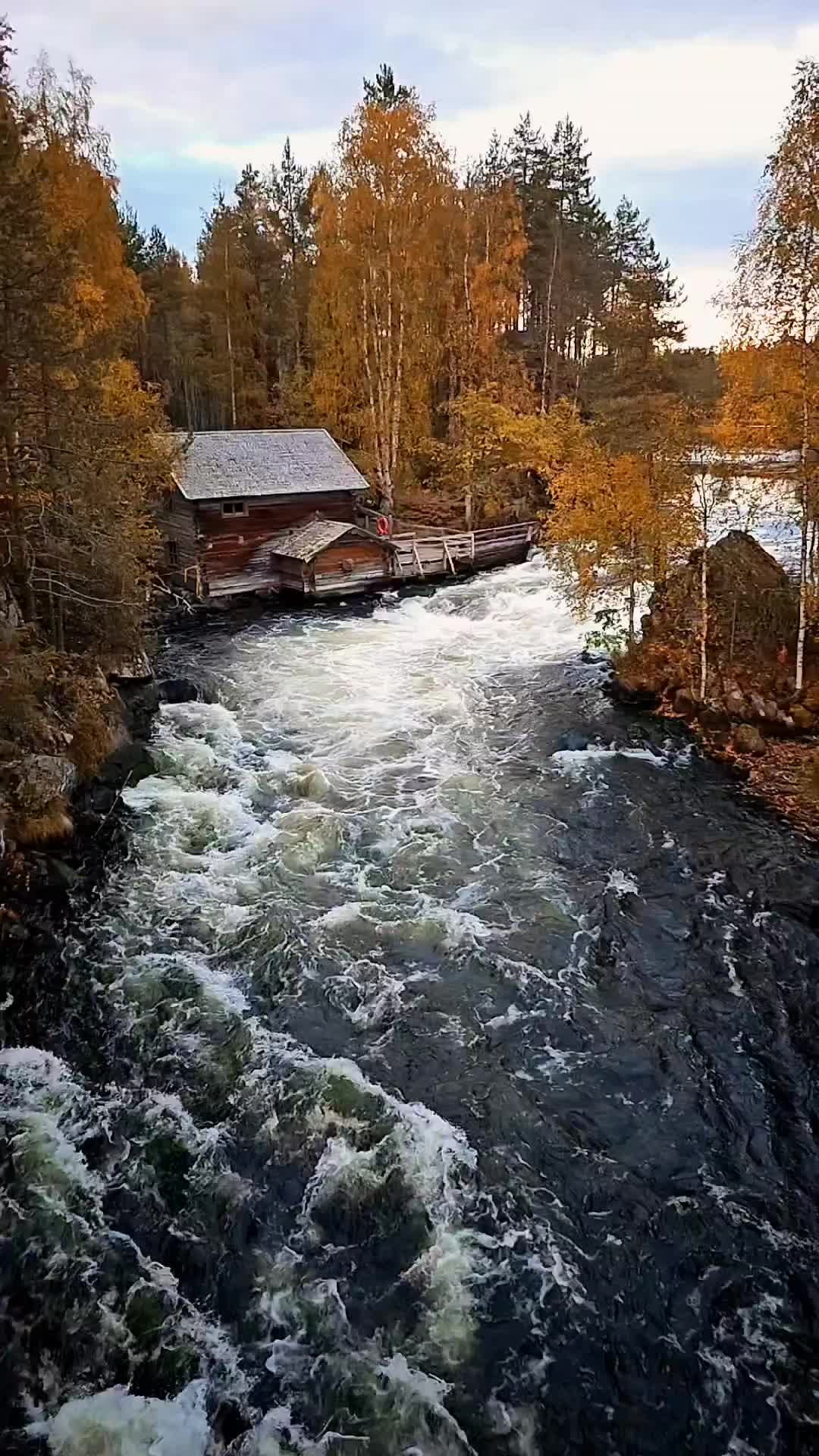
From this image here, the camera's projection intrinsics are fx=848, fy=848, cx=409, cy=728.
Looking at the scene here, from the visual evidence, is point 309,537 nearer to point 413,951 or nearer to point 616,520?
point 616,520

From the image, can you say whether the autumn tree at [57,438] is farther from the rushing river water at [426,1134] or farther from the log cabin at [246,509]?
the log cabin at [246,509]

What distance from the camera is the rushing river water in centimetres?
568

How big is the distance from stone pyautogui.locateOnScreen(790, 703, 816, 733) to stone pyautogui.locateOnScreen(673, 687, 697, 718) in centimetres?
191

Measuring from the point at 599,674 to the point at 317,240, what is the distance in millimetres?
21455

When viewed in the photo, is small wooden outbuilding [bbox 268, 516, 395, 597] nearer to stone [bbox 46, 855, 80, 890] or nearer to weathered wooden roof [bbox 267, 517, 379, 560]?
weathered wooden roof [bbox 267, 517, 379, 560]

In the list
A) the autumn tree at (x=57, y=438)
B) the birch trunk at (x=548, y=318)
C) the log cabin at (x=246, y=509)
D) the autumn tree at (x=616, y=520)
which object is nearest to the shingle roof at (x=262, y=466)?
the log cabin at (x=246, y=509)

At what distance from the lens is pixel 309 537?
2681cm

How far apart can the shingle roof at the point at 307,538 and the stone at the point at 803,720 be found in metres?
15.4

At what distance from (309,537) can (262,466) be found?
10.3ft

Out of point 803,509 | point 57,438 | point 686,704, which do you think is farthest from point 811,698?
point 57,438

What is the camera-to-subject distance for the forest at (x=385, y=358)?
13352 mm

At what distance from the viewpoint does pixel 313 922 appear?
1063 cm

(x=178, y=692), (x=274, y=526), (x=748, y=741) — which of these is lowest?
(x=748, y=741)

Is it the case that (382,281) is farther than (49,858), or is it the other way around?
(382,281)
